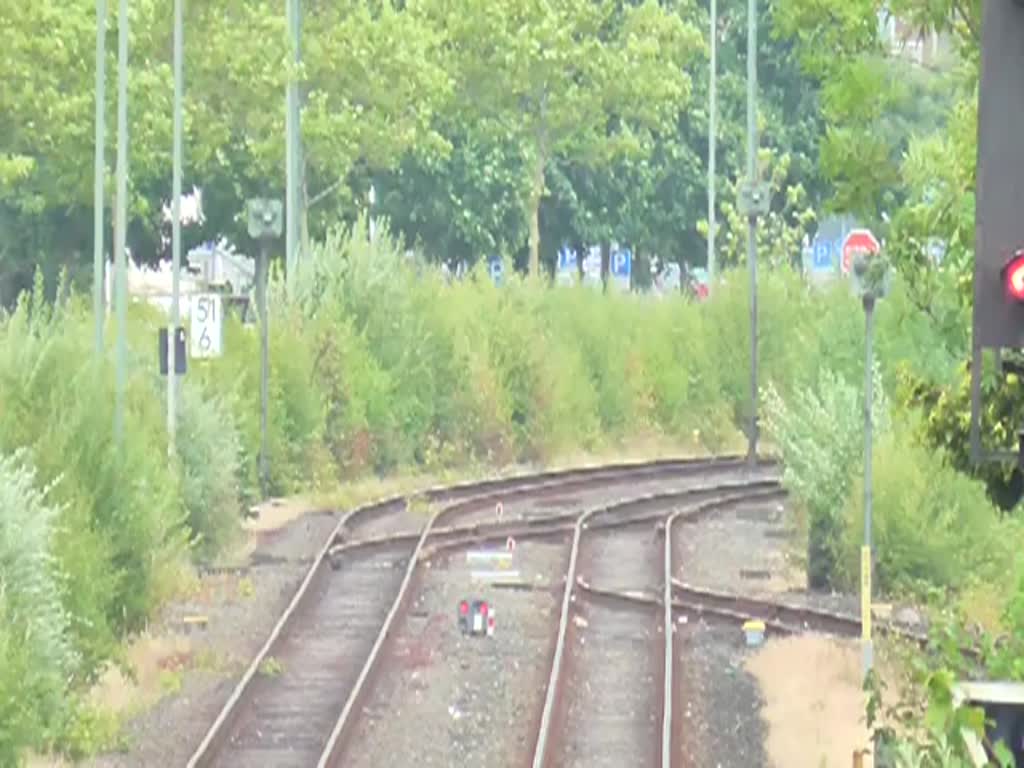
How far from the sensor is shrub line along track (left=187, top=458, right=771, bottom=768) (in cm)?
2084

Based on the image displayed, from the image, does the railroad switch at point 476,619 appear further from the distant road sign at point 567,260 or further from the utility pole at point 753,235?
the distant road sign at point 567,260

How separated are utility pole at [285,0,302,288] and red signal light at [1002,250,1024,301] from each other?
116 feet

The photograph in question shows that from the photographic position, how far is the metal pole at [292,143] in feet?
151

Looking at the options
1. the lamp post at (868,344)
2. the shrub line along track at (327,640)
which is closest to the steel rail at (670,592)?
the lamp post at (868,344)

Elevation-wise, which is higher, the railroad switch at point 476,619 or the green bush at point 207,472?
the green bush at point 207,472

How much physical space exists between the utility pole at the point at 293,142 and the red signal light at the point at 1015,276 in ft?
116

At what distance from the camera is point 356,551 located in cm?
3241

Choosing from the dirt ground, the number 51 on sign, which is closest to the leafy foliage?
the dirt ground

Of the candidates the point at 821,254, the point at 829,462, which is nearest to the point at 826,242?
the point at 821,254

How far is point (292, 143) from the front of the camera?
151 feet

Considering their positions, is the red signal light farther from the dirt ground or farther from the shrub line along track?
the shrub line along track

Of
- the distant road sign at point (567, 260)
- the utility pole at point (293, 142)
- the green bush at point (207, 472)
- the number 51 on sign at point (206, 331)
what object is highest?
the utility pole at point (293, 142)

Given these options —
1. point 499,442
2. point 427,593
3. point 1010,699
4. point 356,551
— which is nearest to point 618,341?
point 499,442

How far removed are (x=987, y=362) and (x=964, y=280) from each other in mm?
1739
